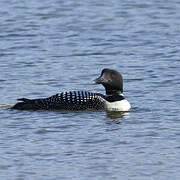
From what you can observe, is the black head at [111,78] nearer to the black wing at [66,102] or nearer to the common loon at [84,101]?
the common loon at [84,101]

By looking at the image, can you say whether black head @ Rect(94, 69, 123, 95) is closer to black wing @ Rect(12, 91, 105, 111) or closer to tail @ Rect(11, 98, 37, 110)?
black wing @ Rect(12, 91, 105, 111)

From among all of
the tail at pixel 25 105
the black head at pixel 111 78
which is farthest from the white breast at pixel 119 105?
the tail at pixel 25 105

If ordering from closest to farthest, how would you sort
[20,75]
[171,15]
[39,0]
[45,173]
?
[45,173] → [20,75] → [171,15] → [39,0]

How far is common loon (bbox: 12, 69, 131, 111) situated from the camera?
11375 mm

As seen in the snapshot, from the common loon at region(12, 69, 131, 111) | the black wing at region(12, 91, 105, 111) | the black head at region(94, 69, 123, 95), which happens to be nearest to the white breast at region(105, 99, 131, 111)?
the common loon at region(12, 69, 131, 111)

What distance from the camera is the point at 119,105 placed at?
11516 mm

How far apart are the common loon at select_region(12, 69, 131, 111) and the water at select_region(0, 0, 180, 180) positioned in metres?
0.14

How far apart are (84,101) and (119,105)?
0.50 m

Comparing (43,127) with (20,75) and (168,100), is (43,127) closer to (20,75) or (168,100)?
(168,100)

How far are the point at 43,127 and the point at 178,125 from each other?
1.70 meters

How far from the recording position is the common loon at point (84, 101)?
448 inches

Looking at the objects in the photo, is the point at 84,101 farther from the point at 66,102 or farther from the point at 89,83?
the point at 89,83

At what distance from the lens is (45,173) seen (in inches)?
320

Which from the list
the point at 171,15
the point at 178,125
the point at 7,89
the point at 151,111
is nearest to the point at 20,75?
the point at 7,89
